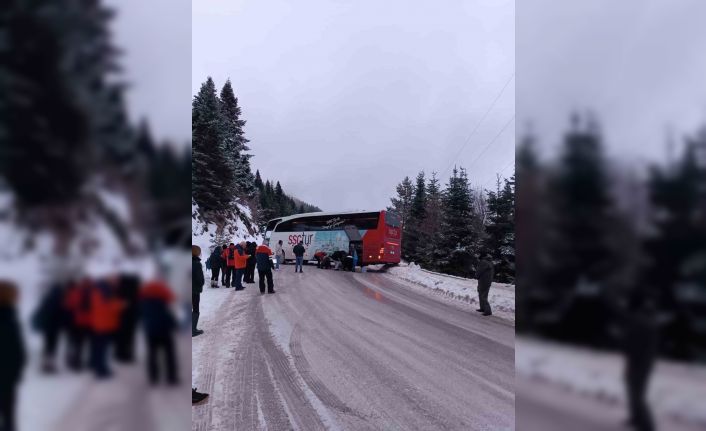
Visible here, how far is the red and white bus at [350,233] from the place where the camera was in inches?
802

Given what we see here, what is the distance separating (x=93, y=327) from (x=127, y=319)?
5 centimetres

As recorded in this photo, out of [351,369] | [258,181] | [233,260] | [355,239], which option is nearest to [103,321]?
[351,369]

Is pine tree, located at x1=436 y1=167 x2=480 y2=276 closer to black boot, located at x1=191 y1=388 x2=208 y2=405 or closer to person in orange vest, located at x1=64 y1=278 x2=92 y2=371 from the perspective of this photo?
black boot, located at x1=191 y1=388 x2=208 y2=405

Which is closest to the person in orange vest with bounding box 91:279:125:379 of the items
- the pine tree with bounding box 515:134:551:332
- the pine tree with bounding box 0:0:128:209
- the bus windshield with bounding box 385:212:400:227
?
the pine tree with bounding box 0:0:128:209

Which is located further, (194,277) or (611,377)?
(194,277)

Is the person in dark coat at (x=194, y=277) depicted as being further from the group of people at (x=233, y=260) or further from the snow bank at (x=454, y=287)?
the group of people at (x=233, y=260)

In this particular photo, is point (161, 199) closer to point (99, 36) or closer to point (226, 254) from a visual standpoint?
point (99, 36)

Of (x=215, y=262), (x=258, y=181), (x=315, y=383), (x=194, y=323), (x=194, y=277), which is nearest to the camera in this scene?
(x=194, y=277)

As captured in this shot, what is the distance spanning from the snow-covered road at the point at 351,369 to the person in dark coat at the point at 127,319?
1.73m

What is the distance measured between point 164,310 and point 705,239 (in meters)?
0.93

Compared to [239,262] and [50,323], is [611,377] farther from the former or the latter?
[239,262]

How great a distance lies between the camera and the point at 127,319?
0.67m

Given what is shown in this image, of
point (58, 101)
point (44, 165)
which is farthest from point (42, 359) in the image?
point (58, 101)

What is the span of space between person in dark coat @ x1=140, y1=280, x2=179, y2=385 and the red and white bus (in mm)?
19603
